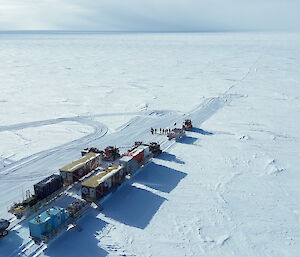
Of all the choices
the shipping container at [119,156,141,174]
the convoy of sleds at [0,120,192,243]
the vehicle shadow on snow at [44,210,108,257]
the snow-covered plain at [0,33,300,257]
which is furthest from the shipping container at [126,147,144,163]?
the vehicle shadow on snow at [44,210,108,257]

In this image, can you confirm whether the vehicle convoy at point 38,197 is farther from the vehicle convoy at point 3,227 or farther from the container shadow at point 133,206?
the container shadow at point 133,206

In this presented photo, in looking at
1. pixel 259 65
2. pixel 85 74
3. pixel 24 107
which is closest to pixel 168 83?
pixel 85 74

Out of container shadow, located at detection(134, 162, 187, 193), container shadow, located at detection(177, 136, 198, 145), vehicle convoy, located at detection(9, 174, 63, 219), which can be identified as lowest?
container shadow, located at detection(134, 162, 187, 193)

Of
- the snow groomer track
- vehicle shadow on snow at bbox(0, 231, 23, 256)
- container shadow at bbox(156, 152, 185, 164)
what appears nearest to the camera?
vehicle shadow on snow at bbox(0, 231, 23, 256)

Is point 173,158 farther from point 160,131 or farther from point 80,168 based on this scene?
point 80,168

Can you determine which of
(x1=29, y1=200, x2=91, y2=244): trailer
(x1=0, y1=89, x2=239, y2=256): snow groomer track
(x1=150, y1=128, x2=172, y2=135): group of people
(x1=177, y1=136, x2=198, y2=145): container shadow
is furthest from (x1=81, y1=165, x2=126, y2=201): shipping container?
(x1=150, y1=128, x2=172, y2=135): group of people

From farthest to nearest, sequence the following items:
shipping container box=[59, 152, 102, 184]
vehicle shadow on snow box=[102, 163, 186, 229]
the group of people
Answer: the group of people → shipping container box=[59, 152, 102, 184] → vehicle shadow on snow box=[102, 163, 186, 229]

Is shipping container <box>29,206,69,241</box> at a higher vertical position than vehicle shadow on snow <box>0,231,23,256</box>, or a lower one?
higher

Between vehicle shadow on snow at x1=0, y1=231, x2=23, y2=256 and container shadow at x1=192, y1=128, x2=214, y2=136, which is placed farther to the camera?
container shadow at x1=192, y1=128, x2=214, y2=136

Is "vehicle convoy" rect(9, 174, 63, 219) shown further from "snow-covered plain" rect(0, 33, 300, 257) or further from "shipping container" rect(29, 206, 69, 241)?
"shipping container" rect(29, 206, 69, 241)
